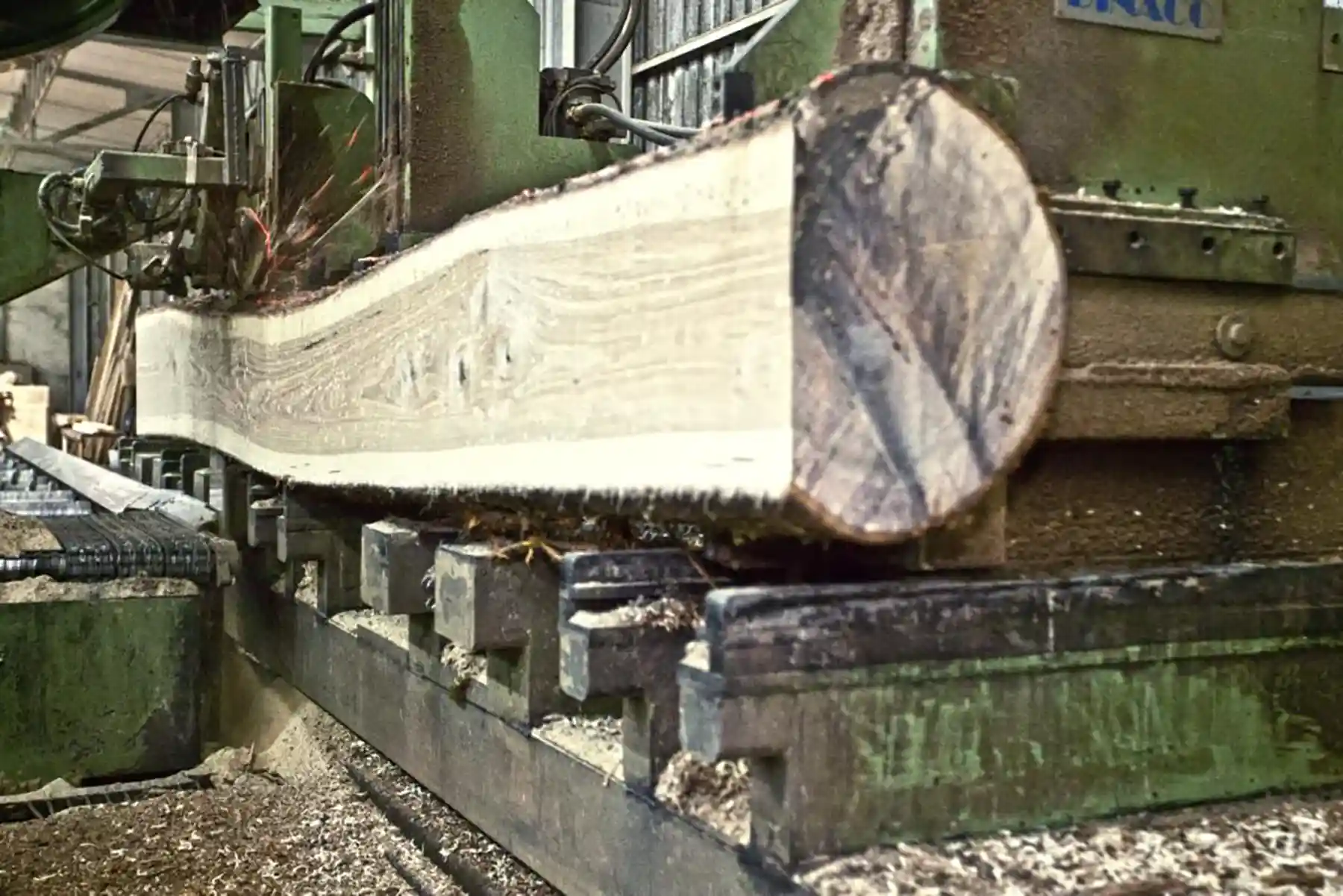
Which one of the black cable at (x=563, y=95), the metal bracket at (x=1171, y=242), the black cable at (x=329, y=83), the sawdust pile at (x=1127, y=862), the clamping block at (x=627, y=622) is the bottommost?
the sawdust pile at (x=1127, y=862)

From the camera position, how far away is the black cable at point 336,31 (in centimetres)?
323

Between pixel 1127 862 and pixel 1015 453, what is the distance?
1.33 ft

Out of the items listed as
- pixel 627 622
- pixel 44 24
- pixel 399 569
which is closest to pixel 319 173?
pixel 44 24

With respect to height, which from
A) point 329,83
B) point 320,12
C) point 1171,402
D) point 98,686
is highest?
point 320,12

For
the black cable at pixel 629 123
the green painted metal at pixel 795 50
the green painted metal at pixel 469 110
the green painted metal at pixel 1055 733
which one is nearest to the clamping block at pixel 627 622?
the green painted metal at pixel 1055 733

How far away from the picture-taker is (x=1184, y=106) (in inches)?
56.9

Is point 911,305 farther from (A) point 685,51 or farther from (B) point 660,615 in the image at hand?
(A) point 685,51

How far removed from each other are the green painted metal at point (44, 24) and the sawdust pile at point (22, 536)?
109 cm

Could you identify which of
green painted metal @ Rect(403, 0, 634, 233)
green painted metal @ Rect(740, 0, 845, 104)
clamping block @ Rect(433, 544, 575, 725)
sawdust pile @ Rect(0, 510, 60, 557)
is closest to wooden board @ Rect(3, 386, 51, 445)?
sawdust pile @ Rect(0, 510, 60, 557)

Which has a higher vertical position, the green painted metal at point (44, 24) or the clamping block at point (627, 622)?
the green painted metal at point (44, 24)

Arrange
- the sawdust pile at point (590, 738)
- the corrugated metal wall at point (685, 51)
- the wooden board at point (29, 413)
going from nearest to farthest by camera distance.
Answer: the sawdust pile at point (590, 738)
the corrugated metal wall at point (685, 51)
the wooden board at point (29, 413)

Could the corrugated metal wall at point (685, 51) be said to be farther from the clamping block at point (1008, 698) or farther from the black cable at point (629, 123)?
the clamping block at point (1008, 698)

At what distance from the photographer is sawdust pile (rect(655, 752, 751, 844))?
1.33 meters

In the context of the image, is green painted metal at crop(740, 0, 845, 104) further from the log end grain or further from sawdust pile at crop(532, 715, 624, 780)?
sawdust pile at crop(532, 715, 624, 780)
